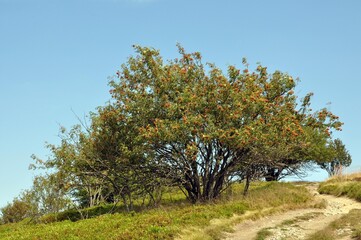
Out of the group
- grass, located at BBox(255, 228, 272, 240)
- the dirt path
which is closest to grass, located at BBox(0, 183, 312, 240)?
the dirt path

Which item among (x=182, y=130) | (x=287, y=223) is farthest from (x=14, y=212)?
(x=287, y=223)

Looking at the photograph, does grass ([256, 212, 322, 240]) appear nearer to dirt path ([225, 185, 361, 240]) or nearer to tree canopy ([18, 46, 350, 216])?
dirt path ([225, 185, 361, 240])

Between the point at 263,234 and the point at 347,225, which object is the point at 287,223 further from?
the point at 347,225

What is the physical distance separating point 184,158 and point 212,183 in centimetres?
292

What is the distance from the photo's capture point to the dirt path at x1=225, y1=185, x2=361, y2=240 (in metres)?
18.6

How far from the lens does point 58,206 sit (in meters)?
43.8

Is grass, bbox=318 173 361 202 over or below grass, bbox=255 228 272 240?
over

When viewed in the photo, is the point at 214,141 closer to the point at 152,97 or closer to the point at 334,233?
the point at 152,97

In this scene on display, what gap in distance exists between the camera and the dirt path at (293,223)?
731 inches

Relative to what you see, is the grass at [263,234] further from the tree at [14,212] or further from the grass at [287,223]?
the tree at [14,212]

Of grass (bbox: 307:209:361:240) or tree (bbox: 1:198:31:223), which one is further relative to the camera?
tree (bbox: 1:198:31:223)

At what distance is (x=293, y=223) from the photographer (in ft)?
67.2

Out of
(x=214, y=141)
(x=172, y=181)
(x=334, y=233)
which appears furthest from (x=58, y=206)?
(x=334, y=233)

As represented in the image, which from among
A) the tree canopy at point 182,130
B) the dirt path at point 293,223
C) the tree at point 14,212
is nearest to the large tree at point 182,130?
the tree canopy at point 182,130
